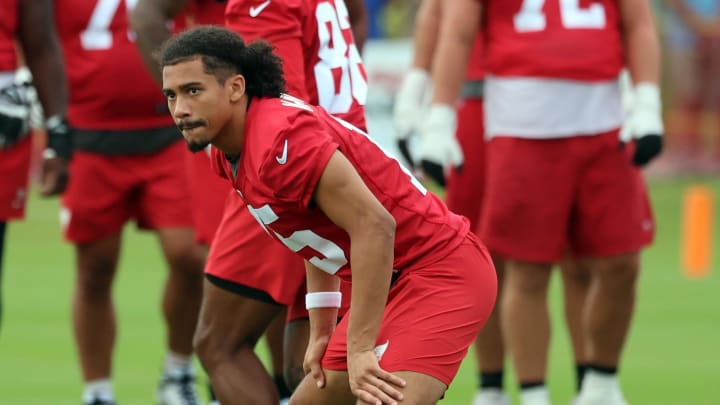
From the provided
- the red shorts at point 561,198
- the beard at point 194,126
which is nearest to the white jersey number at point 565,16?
the red shorts at point 561,198

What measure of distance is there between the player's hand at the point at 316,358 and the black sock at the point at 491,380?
2.53 metres

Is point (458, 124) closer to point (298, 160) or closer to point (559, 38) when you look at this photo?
point (559, 38)

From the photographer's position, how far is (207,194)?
6.62 meters

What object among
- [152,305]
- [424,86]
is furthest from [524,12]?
[152,305]

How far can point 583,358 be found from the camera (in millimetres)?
8078

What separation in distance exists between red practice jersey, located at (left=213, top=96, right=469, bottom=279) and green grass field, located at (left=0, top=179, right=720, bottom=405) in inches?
125

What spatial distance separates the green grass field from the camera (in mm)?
8648

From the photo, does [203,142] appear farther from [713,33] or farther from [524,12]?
[713,33]

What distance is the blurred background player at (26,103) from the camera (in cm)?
693

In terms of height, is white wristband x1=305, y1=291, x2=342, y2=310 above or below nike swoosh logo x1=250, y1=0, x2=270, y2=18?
below

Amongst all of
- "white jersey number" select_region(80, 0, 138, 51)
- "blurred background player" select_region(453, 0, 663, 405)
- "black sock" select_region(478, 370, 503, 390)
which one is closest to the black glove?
"white jersey number" select_region(80, 0, 138, 51)

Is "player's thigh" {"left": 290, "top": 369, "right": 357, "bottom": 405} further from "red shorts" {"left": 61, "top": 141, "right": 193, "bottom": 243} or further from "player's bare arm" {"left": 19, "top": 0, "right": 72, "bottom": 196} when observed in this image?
"red shorts" {"left": 61, "top": 141, "right": 193, "bottom": 243}

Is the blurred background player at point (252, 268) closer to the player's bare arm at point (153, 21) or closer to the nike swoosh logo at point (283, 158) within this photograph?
the player's bare arm at point (153, 21)

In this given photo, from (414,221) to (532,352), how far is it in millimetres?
2388
